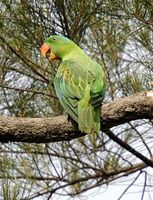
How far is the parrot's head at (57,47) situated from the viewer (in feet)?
5.19

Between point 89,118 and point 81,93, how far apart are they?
89mm

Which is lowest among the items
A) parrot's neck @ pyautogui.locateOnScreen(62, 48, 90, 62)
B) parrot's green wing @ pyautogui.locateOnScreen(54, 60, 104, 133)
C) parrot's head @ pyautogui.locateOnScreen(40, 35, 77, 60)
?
parrot's green wing @ pyautogui.locateOnScreen(54, 60, 104, 133)

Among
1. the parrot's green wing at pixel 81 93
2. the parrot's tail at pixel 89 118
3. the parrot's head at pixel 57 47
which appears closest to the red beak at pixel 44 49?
the parrot's head at pixel 57 47

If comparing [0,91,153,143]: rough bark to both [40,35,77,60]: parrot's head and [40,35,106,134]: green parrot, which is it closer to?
[40,35,106,134]: green parrot

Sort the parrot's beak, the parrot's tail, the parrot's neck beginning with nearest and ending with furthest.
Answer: the parrot's tail
the parrot's neck
the parrot's beak

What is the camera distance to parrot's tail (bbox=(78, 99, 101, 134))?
120cm

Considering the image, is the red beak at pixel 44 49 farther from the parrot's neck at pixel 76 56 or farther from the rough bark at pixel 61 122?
the rough bark at pixel 61 122

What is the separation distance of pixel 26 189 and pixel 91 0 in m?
0.58

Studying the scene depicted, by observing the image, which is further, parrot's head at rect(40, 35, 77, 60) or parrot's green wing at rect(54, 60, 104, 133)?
parrot's head at rect(40, 35, 77, 60)

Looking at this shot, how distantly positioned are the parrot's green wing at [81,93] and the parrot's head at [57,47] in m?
0.12

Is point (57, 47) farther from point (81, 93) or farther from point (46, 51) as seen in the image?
point (81, 93)

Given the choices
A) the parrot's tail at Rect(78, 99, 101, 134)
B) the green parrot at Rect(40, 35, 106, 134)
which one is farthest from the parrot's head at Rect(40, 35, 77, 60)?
the parrot's tail at Rect(78, 99, 101, 134)

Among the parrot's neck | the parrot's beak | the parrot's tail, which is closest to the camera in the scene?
the parrot's tail

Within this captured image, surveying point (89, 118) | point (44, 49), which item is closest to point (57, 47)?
point (44, 49)
